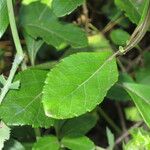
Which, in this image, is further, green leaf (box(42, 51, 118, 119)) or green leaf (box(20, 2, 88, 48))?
green leaf (box(20, 2, 88, 48))

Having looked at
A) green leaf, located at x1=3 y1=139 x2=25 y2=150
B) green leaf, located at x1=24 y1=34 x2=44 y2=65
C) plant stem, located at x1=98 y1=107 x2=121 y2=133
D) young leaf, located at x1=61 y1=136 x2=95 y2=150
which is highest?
green leaf, located at x1=24 y1=34 x2=44 y2=65

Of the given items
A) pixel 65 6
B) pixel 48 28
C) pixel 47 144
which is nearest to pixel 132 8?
pixel 65 6

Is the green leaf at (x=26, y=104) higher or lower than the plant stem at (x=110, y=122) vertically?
higher

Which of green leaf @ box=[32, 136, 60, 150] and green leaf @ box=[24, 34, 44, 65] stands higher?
green leaf @ box=[24, 34, 44, 65]

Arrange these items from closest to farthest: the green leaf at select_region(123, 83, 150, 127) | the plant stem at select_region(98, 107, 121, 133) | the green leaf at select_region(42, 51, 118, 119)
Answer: the green leaf at select_region(42, 51, 118, 119), the green leaf at select_region(123, 83, 150, 127), the plant stem at select_region(98, 107, 121, 133)

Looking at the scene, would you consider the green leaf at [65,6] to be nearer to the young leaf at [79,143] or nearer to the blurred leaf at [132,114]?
the young leaf at [79,143]

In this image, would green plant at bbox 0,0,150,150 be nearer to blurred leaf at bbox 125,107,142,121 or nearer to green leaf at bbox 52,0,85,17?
green leaf at bbox 52,0,85,17

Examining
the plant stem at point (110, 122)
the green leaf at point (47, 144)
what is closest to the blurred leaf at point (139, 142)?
the green leaf at point (47, 144)

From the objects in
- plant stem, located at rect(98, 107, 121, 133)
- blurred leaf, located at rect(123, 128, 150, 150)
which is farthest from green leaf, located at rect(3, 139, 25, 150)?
plant stem, located at rect(98, 107, 121, 133)
